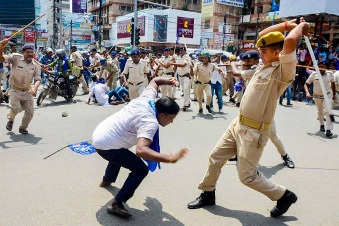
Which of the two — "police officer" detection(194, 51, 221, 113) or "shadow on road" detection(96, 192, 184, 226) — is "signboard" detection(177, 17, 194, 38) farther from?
"shadow on road" detection(96, 192, 184, 226)

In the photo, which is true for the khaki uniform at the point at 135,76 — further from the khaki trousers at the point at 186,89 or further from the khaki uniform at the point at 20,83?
the khaki uniform at the point at 20,83

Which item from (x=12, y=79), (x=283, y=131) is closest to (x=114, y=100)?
(x=12, y=79)

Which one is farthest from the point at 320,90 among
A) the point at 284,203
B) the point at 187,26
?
the point at 187,26

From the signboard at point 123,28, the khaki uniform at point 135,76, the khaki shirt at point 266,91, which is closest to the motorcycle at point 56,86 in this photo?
the khaki uniform at point 135,76

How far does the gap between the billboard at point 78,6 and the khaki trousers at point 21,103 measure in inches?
1886

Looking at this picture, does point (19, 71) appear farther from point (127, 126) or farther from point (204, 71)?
point (204, 71)

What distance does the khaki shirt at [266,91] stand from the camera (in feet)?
9.39

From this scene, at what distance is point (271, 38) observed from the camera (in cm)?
286

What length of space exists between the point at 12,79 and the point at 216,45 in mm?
40581

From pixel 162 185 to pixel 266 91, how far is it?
178cm

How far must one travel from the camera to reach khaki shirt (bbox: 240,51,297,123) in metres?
2.86

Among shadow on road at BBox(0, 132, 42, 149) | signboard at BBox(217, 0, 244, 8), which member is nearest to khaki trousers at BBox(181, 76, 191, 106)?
shadow on road at BBox(0, 132, 42, 149)

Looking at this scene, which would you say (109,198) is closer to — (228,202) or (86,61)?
(228,202)

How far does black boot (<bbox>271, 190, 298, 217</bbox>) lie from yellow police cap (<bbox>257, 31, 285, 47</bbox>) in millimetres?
1434
